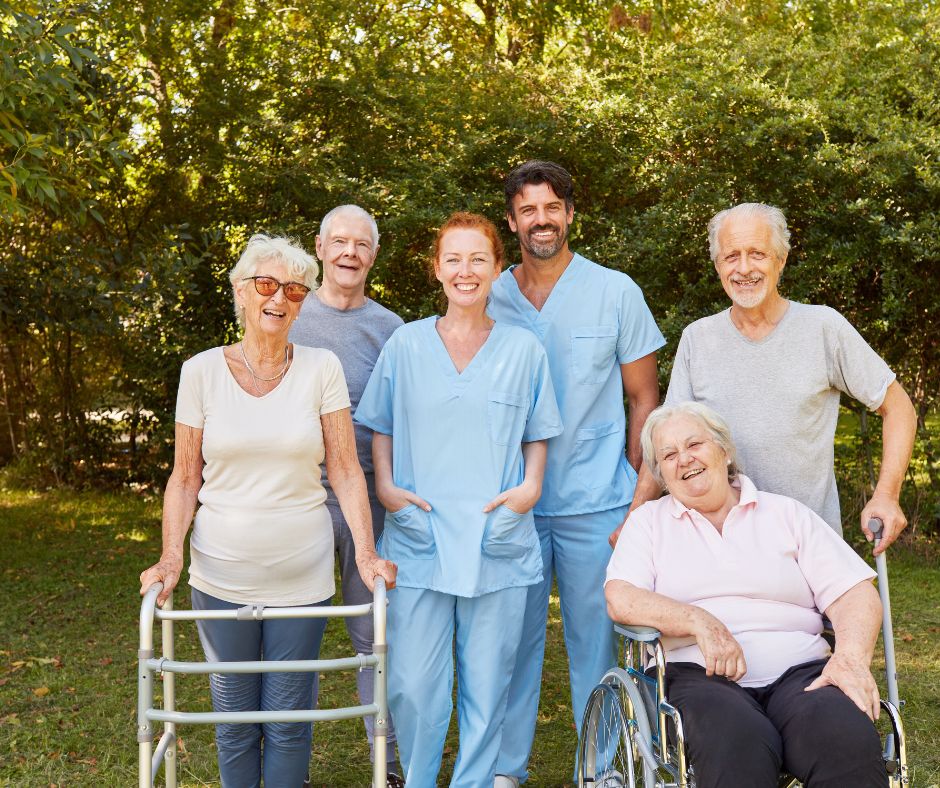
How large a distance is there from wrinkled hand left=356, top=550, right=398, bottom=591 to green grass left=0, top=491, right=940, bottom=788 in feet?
4.21

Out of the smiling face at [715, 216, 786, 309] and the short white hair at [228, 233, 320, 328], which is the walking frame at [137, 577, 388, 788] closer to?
the short white hair at [228, 233, 320, 328]

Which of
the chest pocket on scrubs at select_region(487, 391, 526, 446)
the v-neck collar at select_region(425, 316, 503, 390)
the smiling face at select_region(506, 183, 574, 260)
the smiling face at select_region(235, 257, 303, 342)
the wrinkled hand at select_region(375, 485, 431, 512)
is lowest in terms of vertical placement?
the wrinkled hand at select_region(375, 485, 431, 512)

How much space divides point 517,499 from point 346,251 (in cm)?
102

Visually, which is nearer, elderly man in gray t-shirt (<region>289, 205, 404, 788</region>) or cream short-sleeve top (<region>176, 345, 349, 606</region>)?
cream short-sleeve top (<region>176, 345, 349, 606</region>)

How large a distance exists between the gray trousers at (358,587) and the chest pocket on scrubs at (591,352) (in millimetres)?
771

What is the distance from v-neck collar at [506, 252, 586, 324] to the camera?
3.09 m

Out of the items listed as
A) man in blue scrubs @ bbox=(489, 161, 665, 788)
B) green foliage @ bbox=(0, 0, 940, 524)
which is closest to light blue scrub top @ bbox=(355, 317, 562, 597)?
man in blue scrubs @ bbox=(489, 161, 665, 788)

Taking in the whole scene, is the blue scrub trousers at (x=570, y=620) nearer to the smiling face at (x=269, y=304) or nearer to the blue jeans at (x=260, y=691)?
the blue jeans at (x=260, y=691)

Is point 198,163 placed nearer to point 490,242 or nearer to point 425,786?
point 490,242

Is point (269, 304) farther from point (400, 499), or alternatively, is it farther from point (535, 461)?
point (535, 461)

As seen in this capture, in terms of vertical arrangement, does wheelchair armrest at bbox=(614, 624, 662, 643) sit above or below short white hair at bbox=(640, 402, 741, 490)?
below

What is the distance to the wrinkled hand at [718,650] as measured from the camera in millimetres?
2400

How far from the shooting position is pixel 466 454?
2.74m

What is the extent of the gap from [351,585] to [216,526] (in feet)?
2.51
